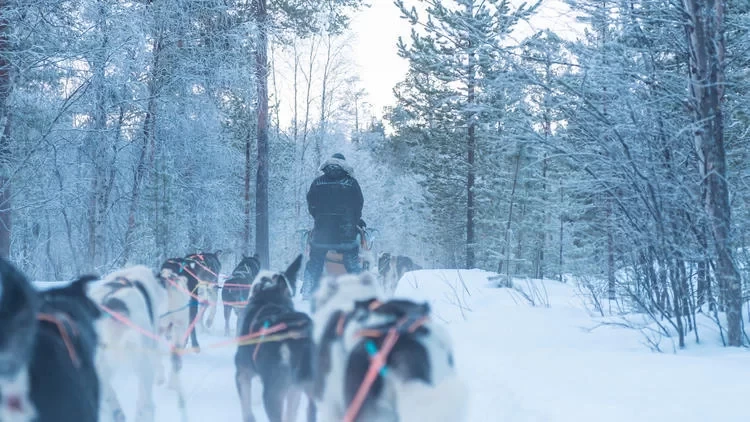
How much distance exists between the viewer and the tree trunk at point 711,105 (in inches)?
200

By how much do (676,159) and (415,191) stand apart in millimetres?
34867

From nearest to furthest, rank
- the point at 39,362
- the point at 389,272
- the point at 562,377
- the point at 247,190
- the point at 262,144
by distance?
the point at 39,362 < the point at 562,377 < the point at 389,272 < the point at 262,144 < the point at 247,190

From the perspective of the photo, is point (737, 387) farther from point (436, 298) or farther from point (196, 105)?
point (196, 105)

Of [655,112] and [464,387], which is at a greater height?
[655,112]

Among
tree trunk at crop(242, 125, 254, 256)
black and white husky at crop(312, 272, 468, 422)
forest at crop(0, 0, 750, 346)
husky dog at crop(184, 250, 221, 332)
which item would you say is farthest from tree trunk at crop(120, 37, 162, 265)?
black and white husky at crop(312, 272, 468, 422)

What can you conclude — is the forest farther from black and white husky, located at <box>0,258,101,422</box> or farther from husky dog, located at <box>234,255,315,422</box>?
black and white husky, located at <box>0,258,101,422</box>

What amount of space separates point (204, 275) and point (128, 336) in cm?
447

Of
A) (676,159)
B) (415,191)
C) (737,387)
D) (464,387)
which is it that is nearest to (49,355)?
(464,387)

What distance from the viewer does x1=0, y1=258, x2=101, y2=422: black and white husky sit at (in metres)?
2.29

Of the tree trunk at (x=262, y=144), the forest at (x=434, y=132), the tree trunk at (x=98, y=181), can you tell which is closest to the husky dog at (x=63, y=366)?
the forest at (x=434, y=132)

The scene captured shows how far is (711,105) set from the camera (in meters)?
5.26

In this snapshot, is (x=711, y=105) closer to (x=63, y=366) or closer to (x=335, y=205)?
(x=335, y=205)

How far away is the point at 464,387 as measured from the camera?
264 cm

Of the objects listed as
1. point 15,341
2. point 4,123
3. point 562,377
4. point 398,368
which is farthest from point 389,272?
point 15,341
